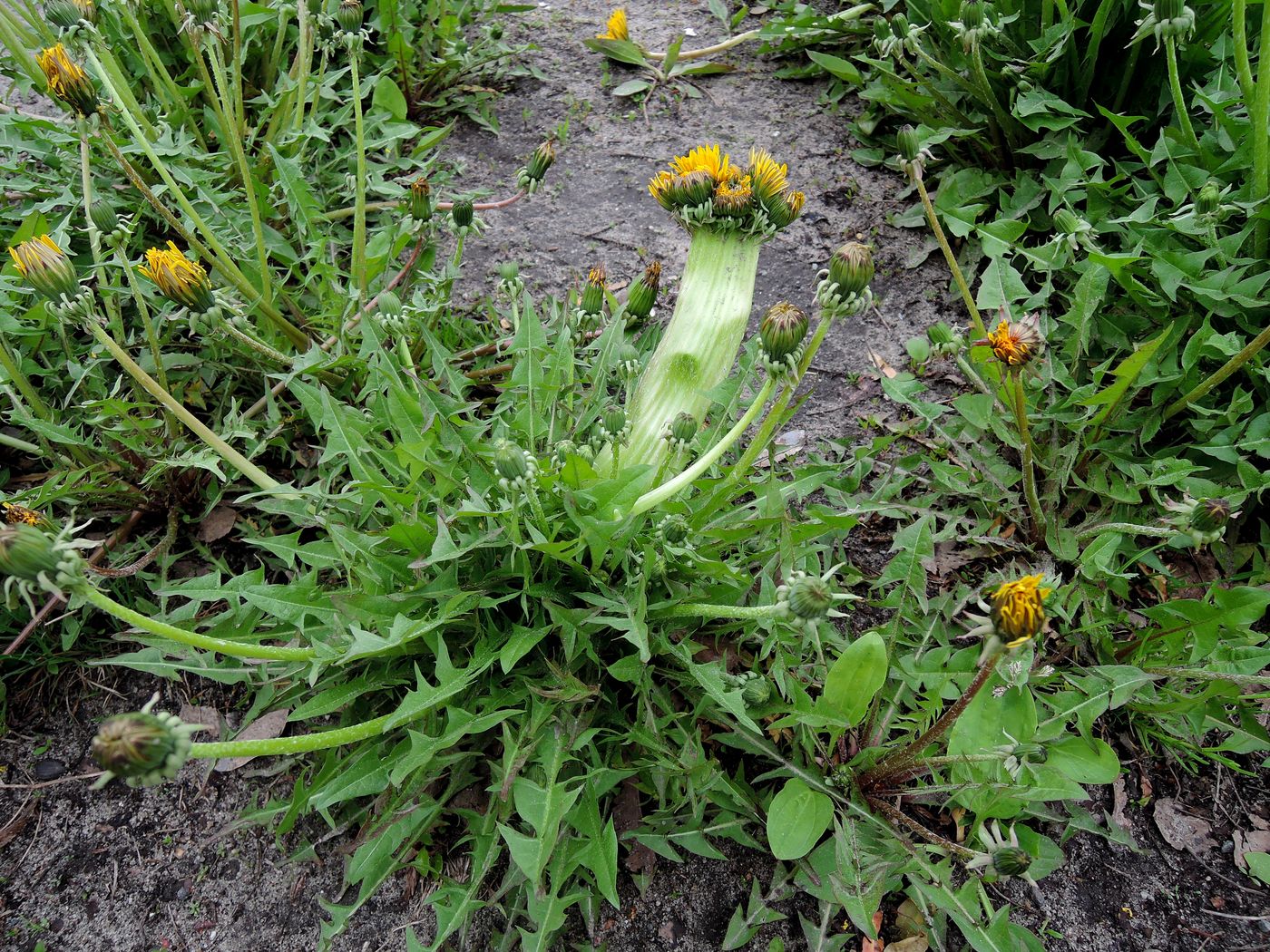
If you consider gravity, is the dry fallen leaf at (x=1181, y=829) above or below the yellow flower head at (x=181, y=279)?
below

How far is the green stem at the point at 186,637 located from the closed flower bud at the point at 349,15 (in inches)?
63.3

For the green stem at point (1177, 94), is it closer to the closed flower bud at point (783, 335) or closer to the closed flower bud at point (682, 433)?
the closed flower bud at point (783, 335)

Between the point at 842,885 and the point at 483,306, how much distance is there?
86.3 inches

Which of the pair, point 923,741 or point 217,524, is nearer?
point 923,741

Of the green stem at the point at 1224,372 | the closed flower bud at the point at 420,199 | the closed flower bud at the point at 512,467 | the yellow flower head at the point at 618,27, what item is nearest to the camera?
the closed flower bud at the point at 512,467

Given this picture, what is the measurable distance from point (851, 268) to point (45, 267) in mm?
1750

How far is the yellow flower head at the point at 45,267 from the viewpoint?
6.07 ft

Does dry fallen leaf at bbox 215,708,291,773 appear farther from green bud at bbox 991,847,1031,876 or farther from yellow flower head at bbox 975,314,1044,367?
yellow flower head at bbox 975,314,1044,367

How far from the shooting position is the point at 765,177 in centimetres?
237

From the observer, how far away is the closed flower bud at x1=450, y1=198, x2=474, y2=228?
7.98 ft

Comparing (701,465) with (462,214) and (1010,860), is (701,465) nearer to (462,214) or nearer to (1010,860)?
(1010,860)

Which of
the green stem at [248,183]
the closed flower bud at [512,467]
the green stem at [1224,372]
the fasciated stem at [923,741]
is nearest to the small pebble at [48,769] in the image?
the green stem at [248,183]

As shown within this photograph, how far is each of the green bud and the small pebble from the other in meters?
2.27

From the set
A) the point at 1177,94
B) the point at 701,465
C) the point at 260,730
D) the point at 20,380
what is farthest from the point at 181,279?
the point at 1177,94
